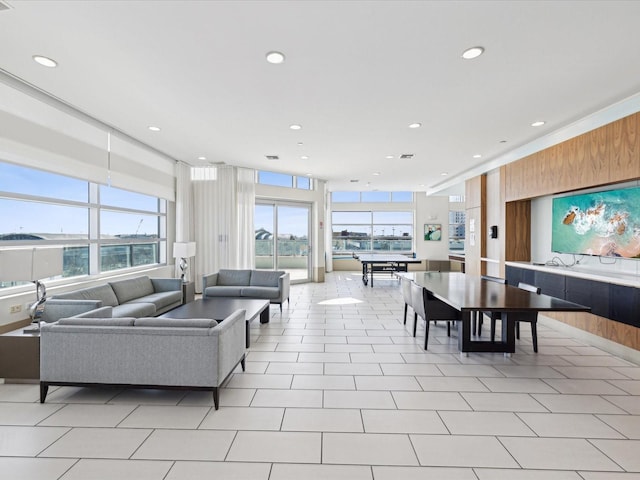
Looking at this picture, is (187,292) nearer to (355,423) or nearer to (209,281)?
(209,281)

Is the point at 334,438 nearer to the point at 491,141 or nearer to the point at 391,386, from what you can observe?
the point at 391,386

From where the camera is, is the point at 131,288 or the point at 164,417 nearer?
the point at 164,417

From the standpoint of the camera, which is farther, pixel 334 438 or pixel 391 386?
pixel 391 386

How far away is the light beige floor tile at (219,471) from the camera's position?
1.91 m

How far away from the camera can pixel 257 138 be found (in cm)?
549

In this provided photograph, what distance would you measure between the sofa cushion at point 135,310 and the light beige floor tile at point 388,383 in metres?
2.92

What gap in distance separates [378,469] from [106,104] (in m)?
4.81

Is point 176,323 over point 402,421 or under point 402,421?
over

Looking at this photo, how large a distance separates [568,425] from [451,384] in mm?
894

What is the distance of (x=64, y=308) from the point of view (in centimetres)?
362

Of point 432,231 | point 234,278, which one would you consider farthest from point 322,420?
point 432,231

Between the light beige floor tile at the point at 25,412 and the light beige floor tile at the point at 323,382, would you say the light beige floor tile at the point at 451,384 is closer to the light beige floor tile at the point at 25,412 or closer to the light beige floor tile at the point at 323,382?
the light beige floor tile at the point at 323,382

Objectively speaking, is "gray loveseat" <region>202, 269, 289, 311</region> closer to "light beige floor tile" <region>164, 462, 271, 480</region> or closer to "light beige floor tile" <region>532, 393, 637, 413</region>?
"light beige floor tile" <region>164, 462, 271, 480</region>

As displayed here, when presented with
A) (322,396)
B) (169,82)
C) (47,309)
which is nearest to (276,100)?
(169,82)
